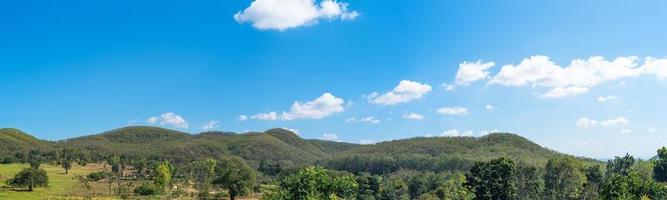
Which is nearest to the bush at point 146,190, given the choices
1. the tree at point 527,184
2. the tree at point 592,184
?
the tree at point 527,184

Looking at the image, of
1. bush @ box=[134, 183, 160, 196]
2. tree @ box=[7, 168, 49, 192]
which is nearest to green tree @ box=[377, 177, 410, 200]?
bush @ box=[134, 183, 160, 196]

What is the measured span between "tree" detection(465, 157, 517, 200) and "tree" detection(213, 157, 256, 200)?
5051cm

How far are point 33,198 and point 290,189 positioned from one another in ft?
182

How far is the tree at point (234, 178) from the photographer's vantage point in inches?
4582

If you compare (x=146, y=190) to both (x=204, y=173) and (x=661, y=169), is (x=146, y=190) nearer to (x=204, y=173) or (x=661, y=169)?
(x=204, y=173)

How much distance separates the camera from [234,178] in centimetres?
11625

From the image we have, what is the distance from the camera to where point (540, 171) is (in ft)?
340

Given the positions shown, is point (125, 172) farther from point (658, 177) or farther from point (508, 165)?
point (658, 177)

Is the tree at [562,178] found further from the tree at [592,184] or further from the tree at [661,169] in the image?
the tree at [661,169]

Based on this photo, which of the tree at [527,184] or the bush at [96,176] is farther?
the bush at [96,176]

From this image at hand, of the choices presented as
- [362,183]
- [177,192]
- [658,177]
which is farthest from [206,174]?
[658,177]

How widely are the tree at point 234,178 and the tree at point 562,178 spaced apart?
194ft

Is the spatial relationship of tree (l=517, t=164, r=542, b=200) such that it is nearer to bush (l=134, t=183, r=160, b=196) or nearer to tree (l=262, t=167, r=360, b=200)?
tree (l=262, t=167, r=360, b=200)

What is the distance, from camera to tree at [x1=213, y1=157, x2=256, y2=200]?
382 ft
